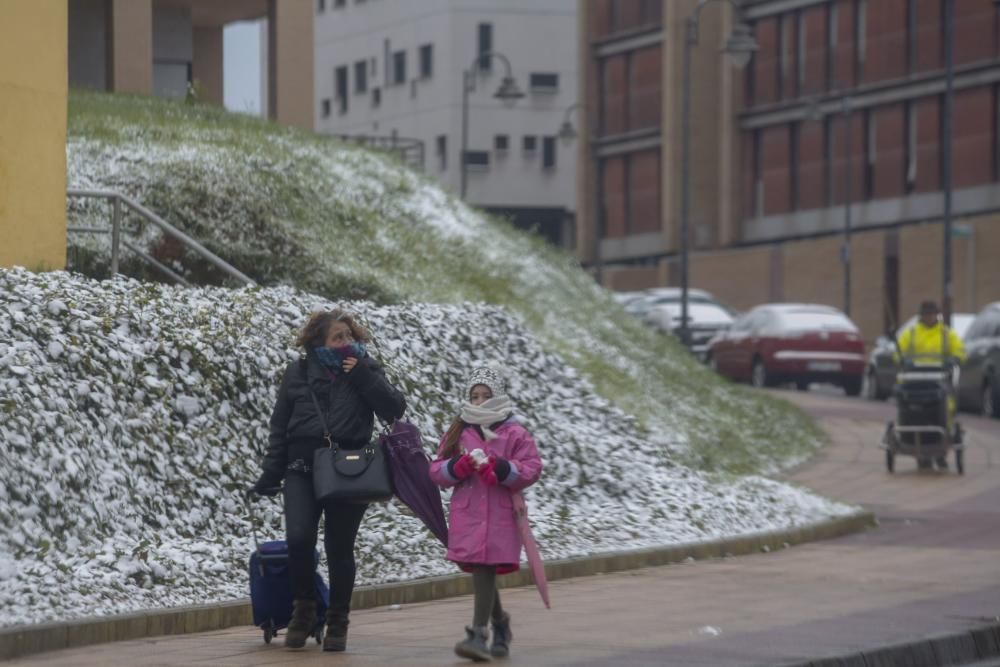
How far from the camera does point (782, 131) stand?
72.2m

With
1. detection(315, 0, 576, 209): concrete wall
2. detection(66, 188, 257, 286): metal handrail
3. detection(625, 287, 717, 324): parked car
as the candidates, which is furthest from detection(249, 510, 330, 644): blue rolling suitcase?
detection(315, 0, 576, 209): concrete wall

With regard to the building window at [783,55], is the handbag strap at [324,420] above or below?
below

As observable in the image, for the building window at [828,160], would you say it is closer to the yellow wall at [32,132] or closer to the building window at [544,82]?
the building window at [544,82]

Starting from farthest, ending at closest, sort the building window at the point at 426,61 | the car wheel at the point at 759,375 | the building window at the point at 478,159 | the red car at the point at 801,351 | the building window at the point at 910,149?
the building window at the point at 426,61
the building window at the point at 478,159
the building window at the point at 910,149
the car wheel at the point at 759,375
the red car at the point at 801,351

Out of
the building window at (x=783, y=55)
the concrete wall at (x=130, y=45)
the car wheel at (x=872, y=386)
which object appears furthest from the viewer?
the building window at (x=783, y=55)

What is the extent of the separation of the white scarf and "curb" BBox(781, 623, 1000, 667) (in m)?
1.77

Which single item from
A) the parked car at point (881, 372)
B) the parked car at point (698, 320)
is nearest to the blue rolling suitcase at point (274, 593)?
the parked car at point (881, 372)

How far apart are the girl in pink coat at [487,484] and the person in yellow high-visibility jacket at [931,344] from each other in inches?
507

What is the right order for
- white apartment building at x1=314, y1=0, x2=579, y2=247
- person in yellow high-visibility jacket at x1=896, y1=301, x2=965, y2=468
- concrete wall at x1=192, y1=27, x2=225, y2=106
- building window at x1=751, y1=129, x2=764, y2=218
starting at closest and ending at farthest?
1. person in yellow high-visibility jacket at x1=896, y1=301, x2=965, y2=468
2. concrete wall at x1=192, y1=27, x2=225, y2=106
3. building window at x1=751, y1=129, x2=764, y2=218
4. white apartment building at x1=314, y1=0, x2=579, y2=247

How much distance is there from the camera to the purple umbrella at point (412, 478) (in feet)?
35.3

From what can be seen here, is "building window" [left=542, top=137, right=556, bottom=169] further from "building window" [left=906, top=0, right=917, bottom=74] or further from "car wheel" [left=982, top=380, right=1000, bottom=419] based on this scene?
"car wheel" [left=982, top=380, right=1000, bottom=419]

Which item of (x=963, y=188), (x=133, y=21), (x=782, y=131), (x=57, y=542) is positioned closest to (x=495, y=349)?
(x=57, y=542)

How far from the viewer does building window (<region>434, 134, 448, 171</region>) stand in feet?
300

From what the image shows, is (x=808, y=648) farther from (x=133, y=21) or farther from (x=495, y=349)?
(x=133, y=21)
